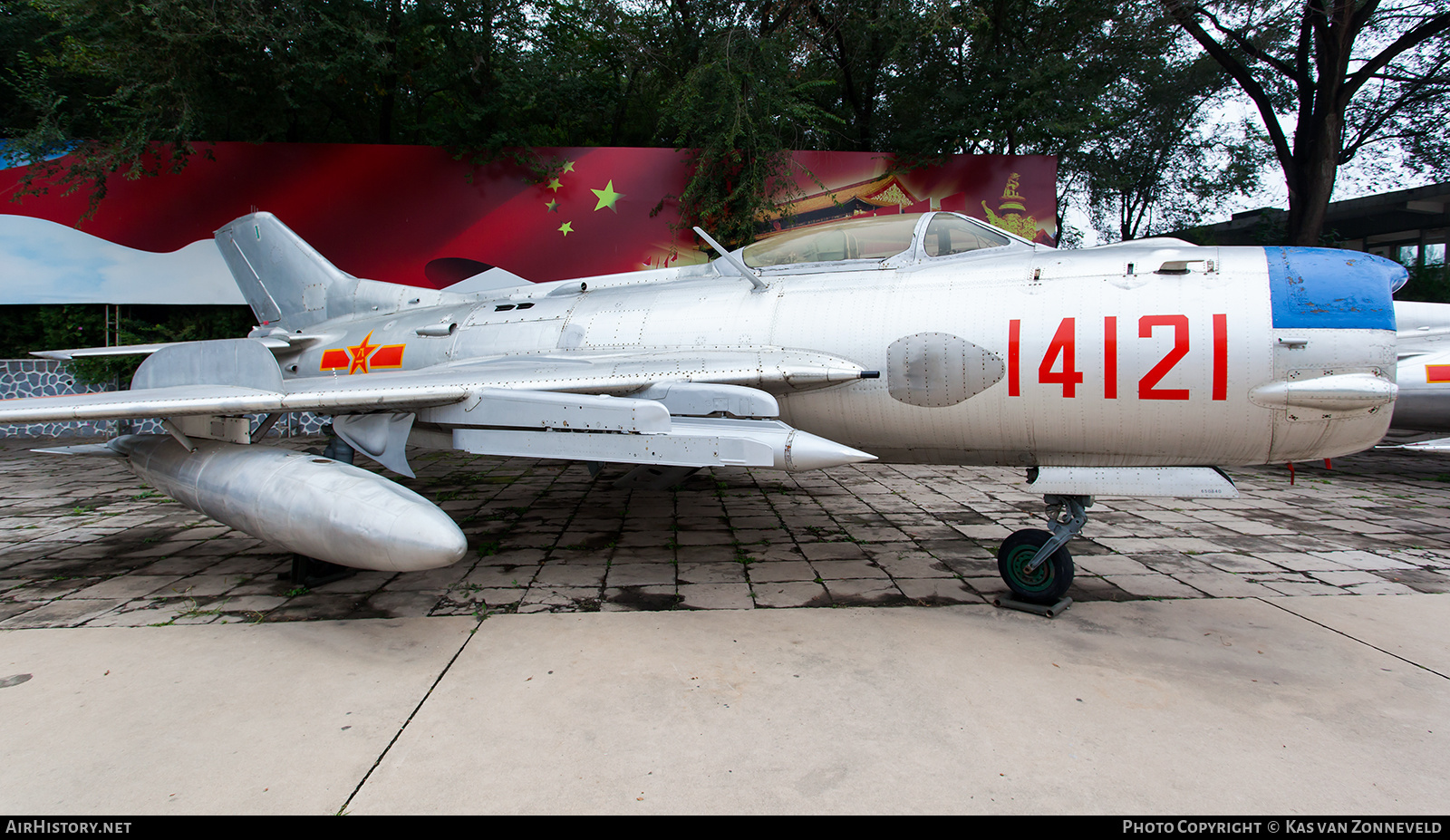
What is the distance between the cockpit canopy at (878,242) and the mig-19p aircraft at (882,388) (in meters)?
0.02

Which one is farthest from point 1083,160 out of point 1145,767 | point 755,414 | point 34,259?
point 34,259

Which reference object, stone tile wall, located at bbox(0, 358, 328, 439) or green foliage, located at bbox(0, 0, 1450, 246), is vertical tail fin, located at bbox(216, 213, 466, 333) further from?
stone tile wall, located at bbox(0, 358, 328, 439)

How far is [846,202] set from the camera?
1161 centimetres

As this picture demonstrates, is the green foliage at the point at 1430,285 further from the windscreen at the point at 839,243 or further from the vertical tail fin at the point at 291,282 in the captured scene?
the vertical tail fin at the point at 291,282

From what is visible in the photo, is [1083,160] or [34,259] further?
[1083,160]

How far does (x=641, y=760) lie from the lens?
2.49m

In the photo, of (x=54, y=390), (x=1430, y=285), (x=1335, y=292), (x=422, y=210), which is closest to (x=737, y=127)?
(x=422, y=210)

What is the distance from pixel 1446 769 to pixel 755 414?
10.5 feet

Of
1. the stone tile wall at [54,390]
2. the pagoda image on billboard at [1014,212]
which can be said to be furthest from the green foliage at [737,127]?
the stone tile wall at [54,390]

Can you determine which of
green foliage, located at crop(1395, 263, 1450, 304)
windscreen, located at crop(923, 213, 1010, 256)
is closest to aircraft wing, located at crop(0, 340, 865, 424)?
windscreen, located at crop(923, 213, 1010, 256)

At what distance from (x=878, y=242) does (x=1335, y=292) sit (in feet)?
8.34

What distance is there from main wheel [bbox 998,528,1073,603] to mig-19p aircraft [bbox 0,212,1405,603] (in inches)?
0.5

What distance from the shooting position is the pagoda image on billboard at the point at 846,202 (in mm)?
11445
